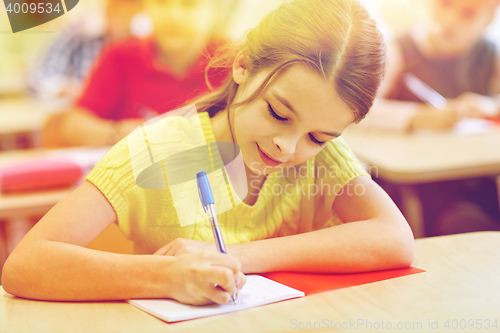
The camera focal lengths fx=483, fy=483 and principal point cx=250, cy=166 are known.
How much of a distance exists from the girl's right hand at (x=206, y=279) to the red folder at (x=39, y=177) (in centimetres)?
76

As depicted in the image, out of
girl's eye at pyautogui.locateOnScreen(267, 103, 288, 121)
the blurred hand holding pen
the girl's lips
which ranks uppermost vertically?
girl's eye at pyautogui.locateOnScreen(267, 103, 288, 121)

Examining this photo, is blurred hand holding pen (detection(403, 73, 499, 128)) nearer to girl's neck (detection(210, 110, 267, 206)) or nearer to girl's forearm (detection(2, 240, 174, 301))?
girl's neck (detection(210, 110, 267, 206))

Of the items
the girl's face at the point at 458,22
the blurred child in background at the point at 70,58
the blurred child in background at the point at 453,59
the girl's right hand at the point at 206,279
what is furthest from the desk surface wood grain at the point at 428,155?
the blurred child in background at the point at 70,58

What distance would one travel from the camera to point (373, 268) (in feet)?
2.25

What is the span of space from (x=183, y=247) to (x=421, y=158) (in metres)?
0.97

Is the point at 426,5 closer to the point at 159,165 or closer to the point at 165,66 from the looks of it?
the point at 165,66

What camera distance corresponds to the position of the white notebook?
527mm

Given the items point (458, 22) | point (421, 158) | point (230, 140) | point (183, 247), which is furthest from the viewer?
point (458, 22)

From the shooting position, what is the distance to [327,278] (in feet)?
2.18

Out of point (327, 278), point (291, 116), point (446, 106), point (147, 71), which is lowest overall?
point (446, 106)

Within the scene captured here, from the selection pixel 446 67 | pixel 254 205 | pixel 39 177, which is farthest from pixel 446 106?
pixel 39 177

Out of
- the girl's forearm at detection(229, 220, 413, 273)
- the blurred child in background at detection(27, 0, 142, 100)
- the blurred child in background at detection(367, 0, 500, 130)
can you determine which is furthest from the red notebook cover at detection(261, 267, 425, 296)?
the blurred child in background at detection(27, 0, 142, 100)

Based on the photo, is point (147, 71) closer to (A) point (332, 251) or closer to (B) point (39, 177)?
(B) point (39, 177)

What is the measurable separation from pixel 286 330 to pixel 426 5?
210cm
